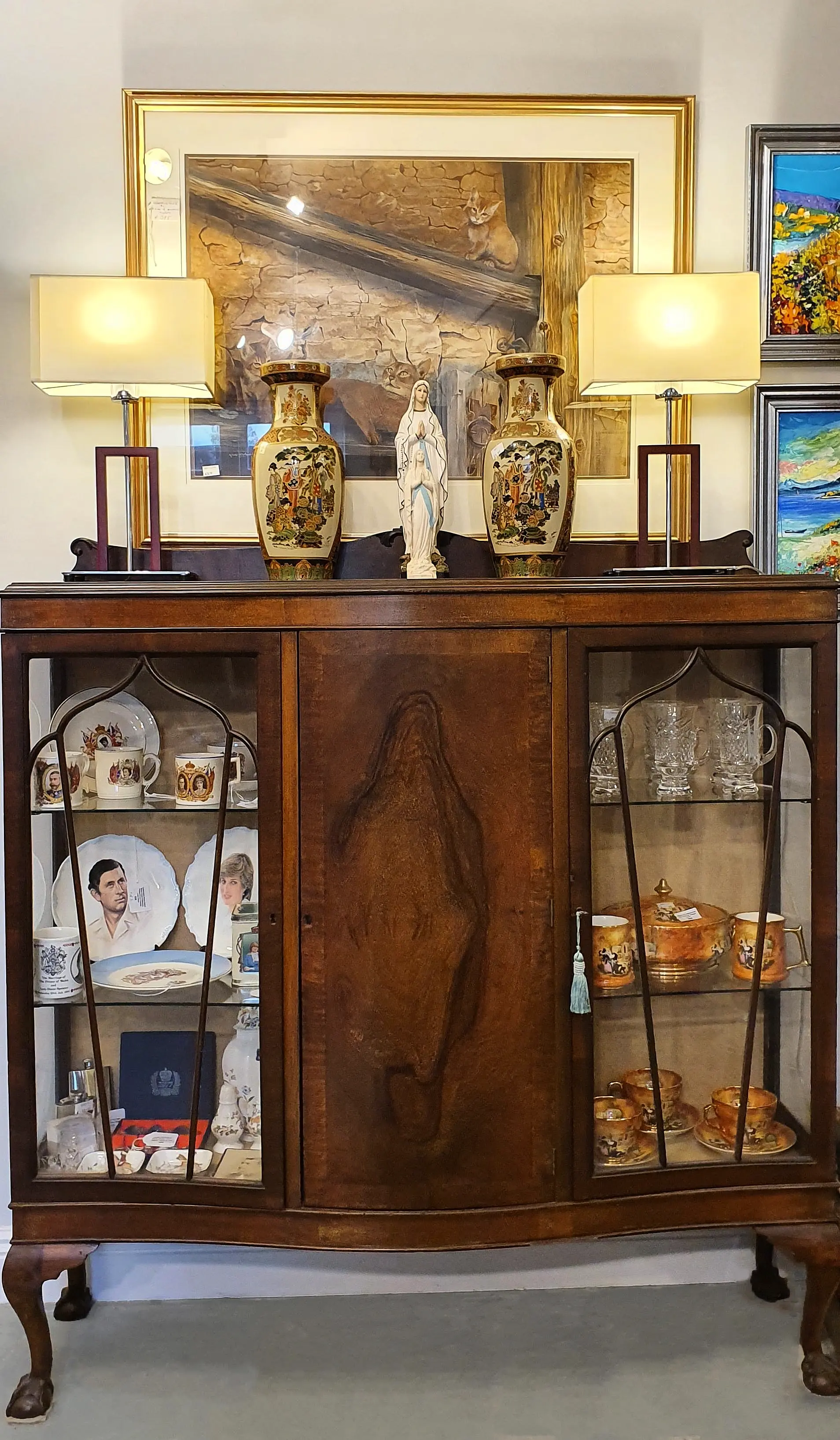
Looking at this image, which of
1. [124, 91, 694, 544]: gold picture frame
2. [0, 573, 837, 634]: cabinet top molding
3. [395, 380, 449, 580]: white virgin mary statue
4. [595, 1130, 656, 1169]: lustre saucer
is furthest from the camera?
[124, 91, 694, 544]: gold picture frame

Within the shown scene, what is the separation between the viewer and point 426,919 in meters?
1.71

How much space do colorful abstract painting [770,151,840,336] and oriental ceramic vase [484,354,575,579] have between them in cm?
63

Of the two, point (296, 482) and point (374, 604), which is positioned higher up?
point (296, 482)

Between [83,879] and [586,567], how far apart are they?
1166 mm

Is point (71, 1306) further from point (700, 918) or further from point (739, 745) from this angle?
point (739, 745)


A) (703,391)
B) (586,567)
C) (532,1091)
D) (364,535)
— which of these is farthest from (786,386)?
(532,1091)

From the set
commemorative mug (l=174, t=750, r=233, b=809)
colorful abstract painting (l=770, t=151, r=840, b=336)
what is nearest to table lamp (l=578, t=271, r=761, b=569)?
colorful abstract painting (l=770, t=151, r=840, b=336)

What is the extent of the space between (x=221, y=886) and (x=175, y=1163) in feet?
1.61

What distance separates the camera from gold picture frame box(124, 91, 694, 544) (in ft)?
6.83

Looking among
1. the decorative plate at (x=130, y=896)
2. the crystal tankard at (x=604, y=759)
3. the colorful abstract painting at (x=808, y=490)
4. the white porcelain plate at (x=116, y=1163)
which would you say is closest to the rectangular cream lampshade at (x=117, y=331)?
the decorative plate at (x=130, y=896)

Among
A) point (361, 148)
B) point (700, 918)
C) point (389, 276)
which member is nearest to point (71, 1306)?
point (700, 918)

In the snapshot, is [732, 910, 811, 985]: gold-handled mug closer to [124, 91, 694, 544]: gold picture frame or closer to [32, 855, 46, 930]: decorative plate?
[124, 91, 694, 544]: gold picture frame

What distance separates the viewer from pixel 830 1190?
1828mm

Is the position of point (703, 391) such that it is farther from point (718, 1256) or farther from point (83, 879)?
point (718, 1256)
